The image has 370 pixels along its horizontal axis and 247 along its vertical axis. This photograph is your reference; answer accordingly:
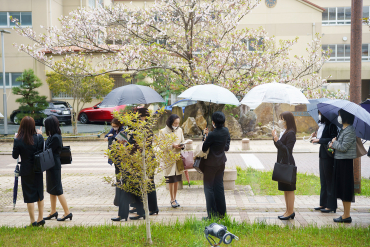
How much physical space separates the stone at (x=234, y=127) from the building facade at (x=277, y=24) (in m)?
12.2

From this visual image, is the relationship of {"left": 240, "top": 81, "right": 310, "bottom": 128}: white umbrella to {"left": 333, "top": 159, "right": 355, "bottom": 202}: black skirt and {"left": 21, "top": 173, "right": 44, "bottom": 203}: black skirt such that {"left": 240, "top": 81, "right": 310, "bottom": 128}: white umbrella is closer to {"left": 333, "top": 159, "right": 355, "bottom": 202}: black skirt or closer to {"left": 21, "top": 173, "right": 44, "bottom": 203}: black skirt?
{"left": 333, "top": 159, "right": 355, "bottom": 202}: black skirt

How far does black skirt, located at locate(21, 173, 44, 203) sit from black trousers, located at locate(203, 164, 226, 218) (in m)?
2.69

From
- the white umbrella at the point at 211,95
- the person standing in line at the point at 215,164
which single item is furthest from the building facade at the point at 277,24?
the person standing in line at the point at 215,164

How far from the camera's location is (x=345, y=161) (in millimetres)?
5391

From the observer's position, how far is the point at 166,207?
6.53m

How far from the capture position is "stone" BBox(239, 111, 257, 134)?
19245 mm

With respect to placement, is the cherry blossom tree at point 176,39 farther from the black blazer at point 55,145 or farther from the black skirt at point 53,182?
the black skirt at point 53,182

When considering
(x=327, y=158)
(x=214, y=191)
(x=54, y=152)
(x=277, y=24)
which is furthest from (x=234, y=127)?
(x=277, y=24)

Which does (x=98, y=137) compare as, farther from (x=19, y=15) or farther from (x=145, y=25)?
(x=19, y=15)

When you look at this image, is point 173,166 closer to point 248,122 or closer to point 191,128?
point 191,128

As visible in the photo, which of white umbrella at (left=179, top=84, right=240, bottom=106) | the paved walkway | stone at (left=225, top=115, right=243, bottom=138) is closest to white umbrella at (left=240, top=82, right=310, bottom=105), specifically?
white umbrella at (left=179, top=84, right=240, bottom=106)

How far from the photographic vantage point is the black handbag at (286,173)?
209 inches

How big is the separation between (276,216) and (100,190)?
14.0 ft

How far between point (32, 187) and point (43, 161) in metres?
0.52
